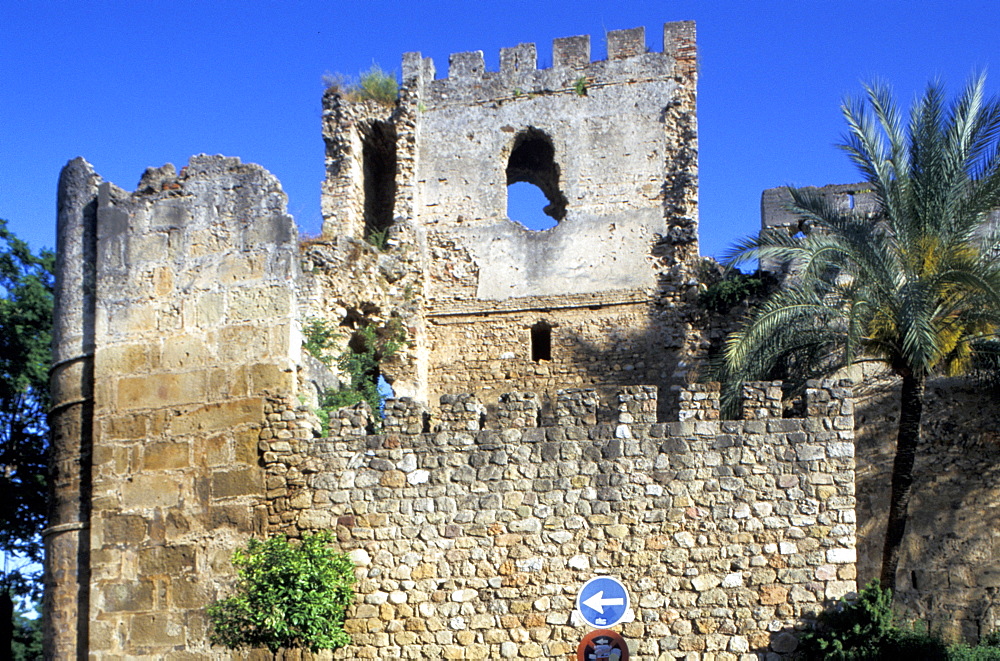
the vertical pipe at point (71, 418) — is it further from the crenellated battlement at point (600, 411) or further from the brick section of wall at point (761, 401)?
the brick section of wall at point (761, 401)

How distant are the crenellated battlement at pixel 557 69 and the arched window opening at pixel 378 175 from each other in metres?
0.87

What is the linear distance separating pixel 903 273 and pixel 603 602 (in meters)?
4.84

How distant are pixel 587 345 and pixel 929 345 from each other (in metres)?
6.92

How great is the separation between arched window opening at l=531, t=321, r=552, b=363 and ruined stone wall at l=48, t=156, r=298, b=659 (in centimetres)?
688

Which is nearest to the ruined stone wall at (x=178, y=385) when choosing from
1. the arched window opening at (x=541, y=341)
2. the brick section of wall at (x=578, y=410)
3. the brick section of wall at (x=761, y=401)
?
the brick section of wall at (x=578, y=410)

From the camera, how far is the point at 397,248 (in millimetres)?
18844

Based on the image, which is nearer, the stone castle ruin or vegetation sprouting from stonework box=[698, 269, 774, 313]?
the stone castle ruin

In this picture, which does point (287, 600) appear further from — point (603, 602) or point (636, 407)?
point (636, 407)

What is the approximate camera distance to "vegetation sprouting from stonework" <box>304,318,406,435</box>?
13.1 meters

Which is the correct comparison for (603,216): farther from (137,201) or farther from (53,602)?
(53,602)

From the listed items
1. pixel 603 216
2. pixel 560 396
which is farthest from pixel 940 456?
pixel 603 216

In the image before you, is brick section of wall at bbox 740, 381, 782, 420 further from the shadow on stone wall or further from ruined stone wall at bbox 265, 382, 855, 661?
the shadow on stone wall

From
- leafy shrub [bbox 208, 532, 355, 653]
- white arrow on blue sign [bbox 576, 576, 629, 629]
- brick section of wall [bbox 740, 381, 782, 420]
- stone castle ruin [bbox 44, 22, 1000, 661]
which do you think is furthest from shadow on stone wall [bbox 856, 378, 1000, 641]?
leafy shrub [bbox 208, 532, 355, 653]

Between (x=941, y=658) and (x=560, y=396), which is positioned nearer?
(x=941, y=658)
